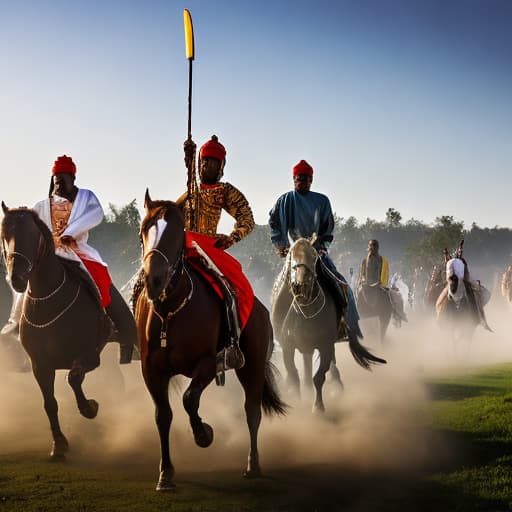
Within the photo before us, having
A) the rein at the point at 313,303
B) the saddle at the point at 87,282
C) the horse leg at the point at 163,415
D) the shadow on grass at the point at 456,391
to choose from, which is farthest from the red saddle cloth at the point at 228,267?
the shadow on grass at the point at 456,391

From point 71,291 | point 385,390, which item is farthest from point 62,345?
point 385,390

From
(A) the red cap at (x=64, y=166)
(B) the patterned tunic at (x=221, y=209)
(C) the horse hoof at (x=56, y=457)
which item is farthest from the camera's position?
(A) the red cap at (x=64, y=166)

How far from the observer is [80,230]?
10586mm

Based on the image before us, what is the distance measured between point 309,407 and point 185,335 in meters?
5.83

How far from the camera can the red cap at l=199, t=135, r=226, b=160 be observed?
8.80m

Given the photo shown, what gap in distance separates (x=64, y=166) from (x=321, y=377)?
5.31 meters

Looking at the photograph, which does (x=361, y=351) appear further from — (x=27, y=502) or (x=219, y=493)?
(x=27, y=502)

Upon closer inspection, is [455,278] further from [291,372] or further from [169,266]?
[169,266]

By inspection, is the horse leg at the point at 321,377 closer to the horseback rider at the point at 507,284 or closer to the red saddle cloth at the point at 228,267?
the red saddle cloth at the point at 228,267

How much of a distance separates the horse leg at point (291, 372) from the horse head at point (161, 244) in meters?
6.07

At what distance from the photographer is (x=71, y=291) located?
9.73 m

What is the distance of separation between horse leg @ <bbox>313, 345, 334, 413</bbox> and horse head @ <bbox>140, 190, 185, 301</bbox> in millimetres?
5648

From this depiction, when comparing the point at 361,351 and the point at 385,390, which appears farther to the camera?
the point at 385,390

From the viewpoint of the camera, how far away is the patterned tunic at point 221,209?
8789 mm
